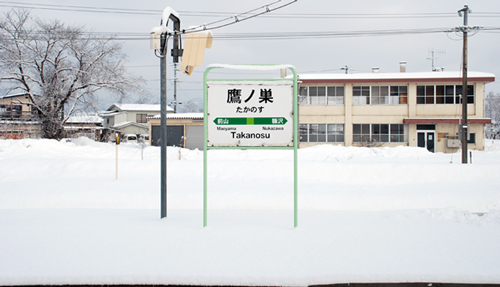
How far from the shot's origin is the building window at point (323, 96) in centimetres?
3052

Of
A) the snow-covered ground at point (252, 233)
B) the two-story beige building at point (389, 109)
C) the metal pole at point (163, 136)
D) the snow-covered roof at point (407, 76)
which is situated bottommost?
the snow-covered ground at point (252, 233)

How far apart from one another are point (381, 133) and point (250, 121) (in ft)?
90.0

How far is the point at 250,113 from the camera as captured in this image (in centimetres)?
540

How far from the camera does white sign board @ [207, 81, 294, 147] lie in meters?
5.36

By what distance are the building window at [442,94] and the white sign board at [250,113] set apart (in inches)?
1138

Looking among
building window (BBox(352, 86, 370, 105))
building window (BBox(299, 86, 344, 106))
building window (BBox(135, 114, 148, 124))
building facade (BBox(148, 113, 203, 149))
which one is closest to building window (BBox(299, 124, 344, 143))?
building window (BBox(299, 86, 344, 106))

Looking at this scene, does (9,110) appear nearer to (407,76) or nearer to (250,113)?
(407,76)

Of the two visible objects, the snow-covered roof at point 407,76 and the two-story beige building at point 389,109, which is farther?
the two-story beige building at point 389,109

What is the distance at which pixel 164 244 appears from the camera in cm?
457

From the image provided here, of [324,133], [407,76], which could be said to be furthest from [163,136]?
[407,76]

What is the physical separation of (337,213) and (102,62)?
88.7ft

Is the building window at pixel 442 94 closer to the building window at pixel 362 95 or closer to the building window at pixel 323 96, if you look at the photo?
the building window at pixel 362 95

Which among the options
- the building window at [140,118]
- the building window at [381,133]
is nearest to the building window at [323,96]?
the building window at [381,133]

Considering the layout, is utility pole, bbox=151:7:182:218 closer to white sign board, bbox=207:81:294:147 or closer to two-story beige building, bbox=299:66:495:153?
white sign board, bbox=207:81:294:147
